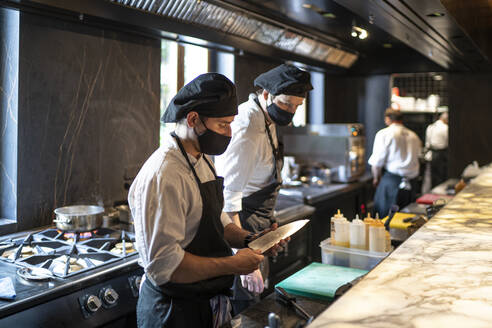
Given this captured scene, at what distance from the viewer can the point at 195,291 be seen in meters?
1.79

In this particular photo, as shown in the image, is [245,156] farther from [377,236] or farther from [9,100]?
[9,100]

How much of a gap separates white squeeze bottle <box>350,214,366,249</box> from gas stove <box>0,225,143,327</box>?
1104 mm

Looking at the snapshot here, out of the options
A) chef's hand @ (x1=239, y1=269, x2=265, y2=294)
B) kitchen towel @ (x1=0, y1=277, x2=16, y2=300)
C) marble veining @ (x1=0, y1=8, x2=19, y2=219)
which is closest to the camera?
kitchen towel @ (x1=0, y1=277, x2=16, y2=300)

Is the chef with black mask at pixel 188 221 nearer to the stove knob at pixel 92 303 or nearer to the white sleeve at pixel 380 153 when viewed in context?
the stove knob at pixel 92 303

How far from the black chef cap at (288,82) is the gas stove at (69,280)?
117 centimetres

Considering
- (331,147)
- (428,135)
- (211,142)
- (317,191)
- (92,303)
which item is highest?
(428,135)

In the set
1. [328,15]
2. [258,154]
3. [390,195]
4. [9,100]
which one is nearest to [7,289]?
[9,100]

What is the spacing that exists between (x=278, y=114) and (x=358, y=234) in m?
0.81

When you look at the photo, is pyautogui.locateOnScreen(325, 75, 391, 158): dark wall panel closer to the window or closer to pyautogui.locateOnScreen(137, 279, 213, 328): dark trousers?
the window

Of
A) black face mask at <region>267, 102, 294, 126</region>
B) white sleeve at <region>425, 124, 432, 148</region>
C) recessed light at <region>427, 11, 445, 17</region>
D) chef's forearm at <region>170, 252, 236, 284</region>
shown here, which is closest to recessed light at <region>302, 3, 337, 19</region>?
recessed light at <region>427, 11, 445, 17</region>

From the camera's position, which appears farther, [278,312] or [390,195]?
[390,195]

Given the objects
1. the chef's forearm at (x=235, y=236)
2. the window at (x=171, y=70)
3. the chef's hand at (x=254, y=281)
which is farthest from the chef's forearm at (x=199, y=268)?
the window at (x=171, y=70)

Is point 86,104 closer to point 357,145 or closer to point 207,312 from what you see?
point 207,312

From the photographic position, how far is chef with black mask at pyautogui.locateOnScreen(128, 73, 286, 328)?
1.64m
